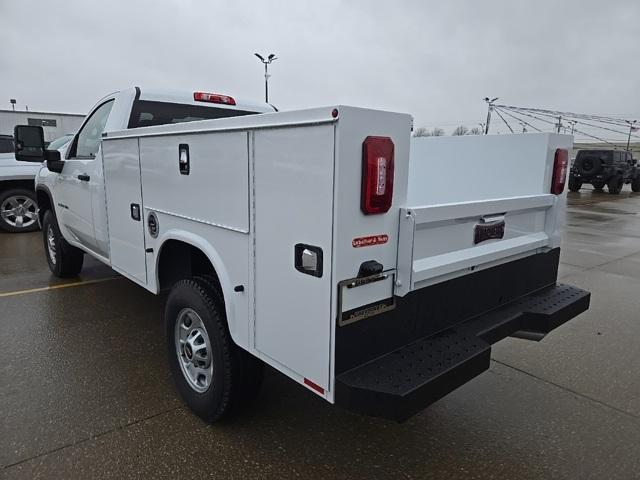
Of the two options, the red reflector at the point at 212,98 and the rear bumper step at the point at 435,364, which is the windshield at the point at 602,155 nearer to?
the red reflector at the point at 212,98

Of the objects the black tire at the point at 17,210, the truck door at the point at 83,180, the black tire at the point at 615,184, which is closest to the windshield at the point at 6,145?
the black tire at the point at 17,210

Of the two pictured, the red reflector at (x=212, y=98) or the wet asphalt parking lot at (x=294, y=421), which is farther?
the red reflector at (x=212, y=98)

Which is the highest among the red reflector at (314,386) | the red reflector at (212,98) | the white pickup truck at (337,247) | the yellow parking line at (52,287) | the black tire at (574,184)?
the red reflector at (212,98)

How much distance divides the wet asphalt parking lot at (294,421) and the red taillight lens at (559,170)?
1.36m

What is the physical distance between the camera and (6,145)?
9898mm

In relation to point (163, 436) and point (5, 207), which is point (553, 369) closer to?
point (163, 436)

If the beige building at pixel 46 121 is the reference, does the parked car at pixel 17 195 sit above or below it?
below

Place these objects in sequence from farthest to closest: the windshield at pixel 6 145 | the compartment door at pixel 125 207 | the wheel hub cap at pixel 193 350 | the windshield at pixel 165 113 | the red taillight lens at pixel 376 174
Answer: the windshield at pixel 6 145, the windshield at pixel 165 113, the compartment door at pixel 125 207, the wheel hub cap at pixel 193 350, the red taillight lens at pixel 376 174

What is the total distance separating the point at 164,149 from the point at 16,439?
5.86 ft

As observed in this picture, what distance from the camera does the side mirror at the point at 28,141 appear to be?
13.9 feet

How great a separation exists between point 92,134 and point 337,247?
3389 millimetres

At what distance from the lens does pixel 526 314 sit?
8.85 ft

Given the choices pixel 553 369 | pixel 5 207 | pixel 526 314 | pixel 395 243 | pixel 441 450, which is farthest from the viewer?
pixel 5 207

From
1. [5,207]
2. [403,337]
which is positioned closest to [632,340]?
[403,337]
